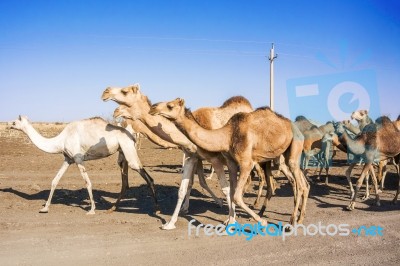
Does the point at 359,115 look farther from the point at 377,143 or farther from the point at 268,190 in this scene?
the point at 268,190

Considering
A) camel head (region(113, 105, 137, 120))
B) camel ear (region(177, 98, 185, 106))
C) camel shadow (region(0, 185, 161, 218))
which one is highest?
camel ear (region(177, 98, 185, 106))

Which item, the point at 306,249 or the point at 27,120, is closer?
the point at 306,249

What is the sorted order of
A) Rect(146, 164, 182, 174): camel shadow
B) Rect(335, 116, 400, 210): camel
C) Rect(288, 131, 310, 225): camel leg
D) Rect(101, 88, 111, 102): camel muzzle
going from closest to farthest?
Rect(288, 131, 310, 225): camel leg → Rect(101, 88, 111, 102): camel muzzle → Rect(335, 116, 400, 210): camel → Rect(146, 164, 182, 174): camel shadow

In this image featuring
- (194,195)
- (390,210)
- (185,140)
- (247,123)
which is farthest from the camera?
(194,195)

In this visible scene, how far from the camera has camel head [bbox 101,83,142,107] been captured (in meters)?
8.31

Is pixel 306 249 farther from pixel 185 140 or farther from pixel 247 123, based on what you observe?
pixel 185 140

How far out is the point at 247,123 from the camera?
24.4 feet

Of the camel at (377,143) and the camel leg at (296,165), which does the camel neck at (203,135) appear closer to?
the camel leg at (296,165)

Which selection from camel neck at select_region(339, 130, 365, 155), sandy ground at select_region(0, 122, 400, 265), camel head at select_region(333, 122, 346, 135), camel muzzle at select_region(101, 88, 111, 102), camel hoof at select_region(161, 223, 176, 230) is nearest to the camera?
sandy ground at select_region(0, 122, 400, 265)

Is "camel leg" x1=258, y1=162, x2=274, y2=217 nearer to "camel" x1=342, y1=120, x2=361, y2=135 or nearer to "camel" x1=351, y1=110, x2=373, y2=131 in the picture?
"camel" x1=342, y1=120, x2=361, y2=135

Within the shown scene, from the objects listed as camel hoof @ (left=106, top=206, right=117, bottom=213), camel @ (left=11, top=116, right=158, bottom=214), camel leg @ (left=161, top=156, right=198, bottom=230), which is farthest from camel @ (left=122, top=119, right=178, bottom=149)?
camel hoof @ (left=106, top=206, right=117, bottom=213)

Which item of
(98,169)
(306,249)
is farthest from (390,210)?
(98,169)

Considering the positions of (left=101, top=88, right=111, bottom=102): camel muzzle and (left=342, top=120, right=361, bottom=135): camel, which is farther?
(left=342, top=120, right=361, bottom=135): camel

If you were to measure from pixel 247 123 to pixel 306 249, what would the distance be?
2387 millimetres
